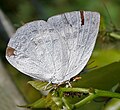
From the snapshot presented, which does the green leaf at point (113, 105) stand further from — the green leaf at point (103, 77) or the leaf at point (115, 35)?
the leaf at point (115, 35)

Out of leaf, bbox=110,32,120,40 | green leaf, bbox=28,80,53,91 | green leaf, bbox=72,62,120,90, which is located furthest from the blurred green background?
green leaf, bbox=28,80,53,91

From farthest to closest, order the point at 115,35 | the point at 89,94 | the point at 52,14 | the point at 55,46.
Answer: the point at 52,14, the point at 115,35, the point at 55,46, the point at 89,94

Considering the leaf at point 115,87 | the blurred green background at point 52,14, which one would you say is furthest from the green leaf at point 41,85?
the blurred green background at point 52,14

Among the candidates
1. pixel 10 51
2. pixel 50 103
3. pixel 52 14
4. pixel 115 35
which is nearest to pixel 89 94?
pixel 50 103

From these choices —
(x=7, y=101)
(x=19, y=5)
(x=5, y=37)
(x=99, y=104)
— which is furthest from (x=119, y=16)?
(x=99, y=104)

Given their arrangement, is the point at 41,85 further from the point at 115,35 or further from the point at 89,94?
the point at 115,35

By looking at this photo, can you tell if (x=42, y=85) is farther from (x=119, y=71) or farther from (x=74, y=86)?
(x=119, y=71)
